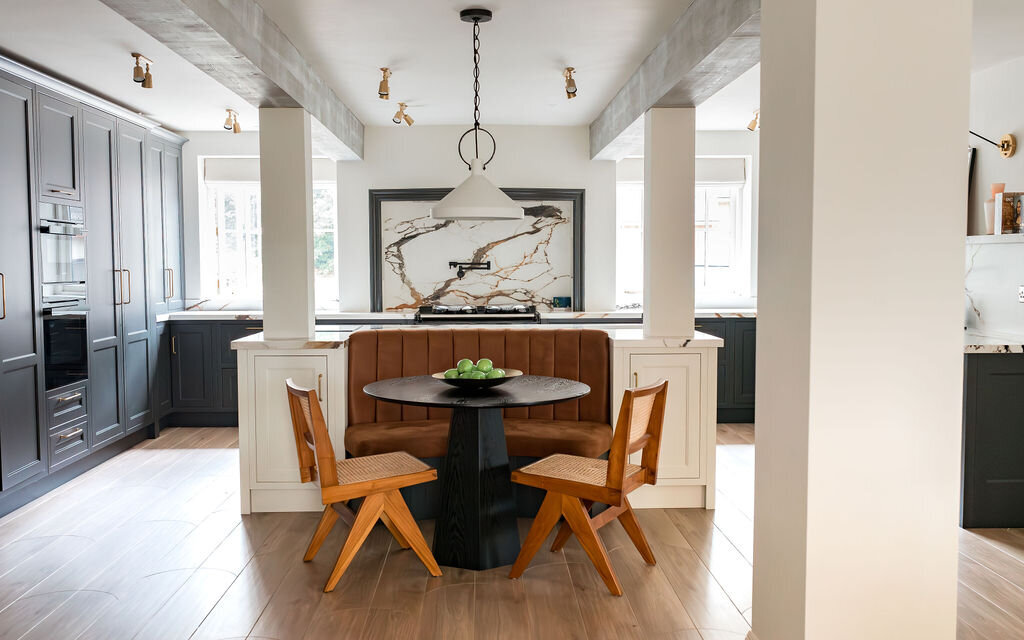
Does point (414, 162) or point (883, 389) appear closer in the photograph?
point (883, 389)

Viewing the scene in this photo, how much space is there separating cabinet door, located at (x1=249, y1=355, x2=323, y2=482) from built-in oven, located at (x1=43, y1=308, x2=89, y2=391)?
145cm

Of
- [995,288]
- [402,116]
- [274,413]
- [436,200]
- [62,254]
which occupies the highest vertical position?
[402,116]

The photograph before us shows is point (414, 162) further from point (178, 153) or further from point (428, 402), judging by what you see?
point (428, 402)

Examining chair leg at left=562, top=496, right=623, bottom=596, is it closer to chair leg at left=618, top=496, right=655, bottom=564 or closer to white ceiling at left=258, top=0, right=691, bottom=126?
chair leg at left=618, top=496, right=655, bottom=564

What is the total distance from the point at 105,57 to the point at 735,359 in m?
5.20

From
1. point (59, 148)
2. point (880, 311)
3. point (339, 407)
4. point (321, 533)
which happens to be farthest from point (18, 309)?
point (880, 311)

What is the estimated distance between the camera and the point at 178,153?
22.3 ft

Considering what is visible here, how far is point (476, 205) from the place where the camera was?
12.5ft

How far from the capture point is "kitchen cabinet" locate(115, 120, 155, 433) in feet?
18.7

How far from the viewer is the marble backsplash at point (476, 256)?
692 centimetres

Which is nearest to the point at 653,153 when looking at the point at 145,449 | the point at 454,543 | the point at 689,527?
the point at 689,527

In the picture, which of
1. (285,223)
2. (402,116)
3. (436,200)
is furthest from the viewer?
(436,200)

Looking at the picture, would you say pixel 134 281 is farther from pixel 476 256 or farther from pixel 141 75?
pixel 476 256

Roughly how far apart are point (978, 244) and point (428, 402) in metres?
3.86
